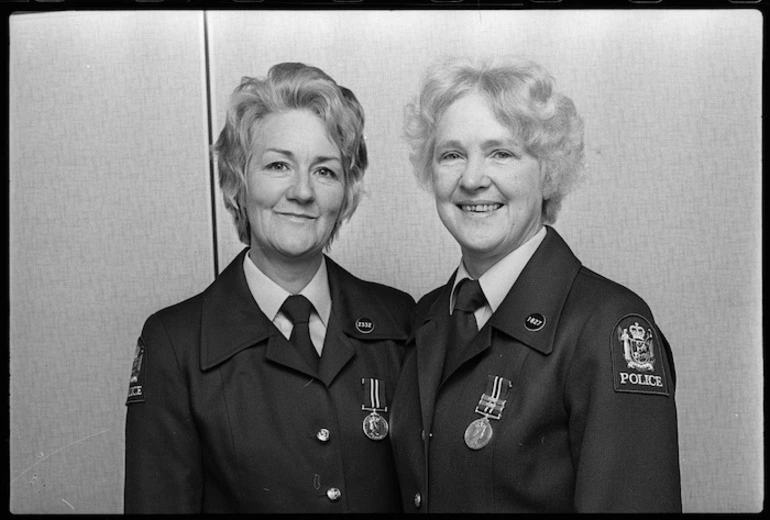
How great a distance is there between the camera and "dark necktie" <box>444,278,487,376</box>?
2.49 m

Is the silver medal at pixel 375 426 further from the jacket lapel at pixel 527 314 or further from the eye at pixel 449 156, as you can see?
the eye at pixel 449 156

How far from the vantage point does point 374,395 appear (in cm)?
260

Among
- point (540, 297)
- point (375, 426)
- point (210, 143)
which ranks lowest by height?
point (375, 426)

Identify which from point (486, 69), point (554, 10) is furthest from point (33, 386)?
point (554, 10)

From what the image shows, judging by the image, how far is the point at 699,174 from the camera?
2.81 meters

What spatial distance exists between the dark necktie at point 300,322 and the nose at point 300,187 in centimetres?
26

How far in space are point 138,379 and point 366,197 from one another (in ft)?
2.57

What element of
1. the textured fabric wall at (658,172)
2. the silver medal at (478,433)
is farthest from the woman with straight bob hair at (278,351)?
the silver medal at (478,433)

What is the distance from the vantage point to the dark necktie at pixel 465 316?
249 cm

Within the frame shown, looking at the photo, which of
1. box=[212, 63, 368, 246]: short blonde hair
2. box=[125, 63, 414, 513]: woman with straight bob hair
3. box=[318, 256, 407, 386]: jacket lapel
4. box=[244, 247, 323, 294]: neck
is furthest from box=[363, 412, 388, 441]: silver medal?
box=[212, 63, 368, 246]: short blonde hair

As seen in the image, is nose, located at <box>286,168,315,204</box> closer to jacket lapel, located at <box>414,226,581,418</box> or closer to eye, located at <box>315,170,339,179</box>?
eye, located at <box>315,170,339,179</box>

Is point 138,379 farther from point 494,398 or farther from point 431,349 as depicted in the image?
point 494,398

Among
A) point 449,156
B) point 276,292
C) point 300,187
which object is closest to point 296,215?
point 300,187

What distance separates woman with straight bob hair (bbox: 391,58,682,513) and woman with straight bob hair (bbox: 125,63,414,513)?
4.7 inches
